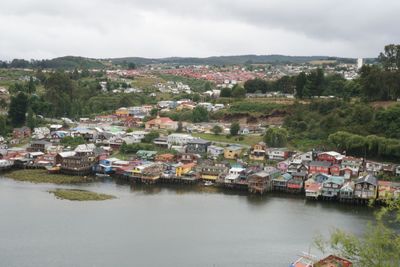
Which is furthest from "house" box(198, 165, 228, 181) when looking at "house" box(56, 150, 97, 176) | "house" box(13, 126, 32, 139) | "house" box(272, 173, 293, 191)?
"house" box(13, 126, 32, 139)

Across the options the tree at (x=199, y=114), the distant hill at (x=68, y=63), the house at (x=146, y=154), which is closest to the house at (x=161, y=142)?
the house at (x=146, y=154)

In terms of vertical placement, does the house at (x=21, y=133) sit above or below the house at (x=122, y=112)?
below

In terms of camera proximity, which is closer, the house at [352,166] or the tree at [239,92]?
the house at [352,166]

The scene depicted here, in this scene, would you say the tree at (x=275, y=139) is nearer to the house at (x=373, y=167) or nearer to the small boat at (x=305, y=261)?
the house at (x=373, y=167)

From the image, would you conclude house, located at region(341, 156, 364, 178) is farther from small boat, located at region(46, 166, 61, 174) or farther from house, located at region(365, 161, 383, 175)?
small boat, located at region(46, 166, 61, 174)

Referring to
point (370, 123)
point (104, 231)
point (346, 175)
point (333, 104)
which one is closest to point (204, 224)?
point (104, 231)

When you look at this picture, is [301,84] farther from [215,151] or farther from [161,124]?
[215,151]
